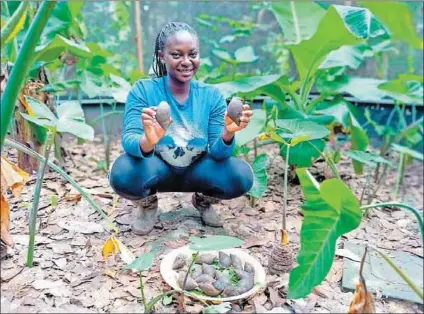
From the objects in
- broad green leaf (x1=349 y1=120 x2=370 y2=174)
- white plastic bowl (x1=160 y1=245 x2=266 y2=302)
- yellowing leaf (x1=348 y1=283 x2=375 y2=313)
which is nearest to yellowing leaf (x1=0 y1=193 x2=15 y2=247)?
white plastic bowl (x1=160 y1=245 x2=266 y2=302)

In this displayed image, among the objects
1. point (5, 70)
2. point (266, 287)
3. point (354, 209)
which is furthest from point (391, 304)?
point (5, 70)

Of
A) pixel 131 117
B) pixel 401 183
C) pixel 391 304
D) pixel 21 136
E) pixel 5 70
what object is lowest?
pixel 401 183

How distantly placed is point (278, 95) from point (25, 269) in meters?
1.19

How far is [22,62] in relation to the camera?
3.02ft

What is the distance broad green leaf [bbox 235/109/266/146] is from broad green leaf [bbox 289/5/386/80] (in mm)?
301

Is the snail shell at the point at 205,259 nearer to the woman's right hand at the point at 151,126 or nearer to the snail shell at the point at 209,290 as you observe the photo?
the snail shell at the point at 209,290

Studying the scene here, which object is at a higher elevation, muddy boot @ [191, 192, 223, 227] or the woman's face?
the woman's face

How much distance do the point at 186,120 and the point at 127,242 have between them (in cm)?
44

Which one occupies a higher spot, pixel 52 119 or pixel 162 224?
pixel 52 119

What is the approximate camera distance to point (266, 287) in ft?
4.02

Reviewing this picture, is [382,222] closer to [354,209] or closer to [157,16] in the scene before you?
[354,209]

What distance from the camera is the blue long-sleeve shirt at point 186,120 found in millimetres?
1406

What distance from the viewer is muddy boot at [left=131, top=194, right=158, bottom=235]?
1.53 m

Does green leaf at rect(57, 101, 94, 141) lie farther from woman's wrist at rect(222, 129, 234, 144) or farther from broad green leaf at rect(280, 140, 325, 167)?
broad green leaf at rect(280, 140, 325, 167)
